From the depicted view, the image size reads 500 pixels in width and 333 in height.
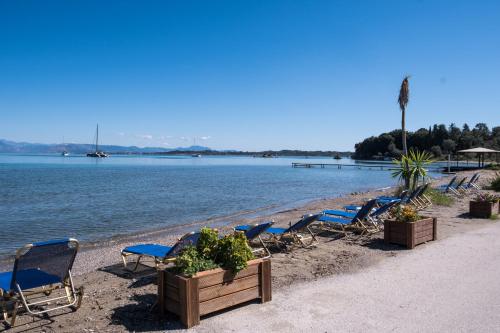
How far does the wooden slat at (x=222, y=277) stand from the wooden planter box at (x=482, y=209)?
9.15 metres

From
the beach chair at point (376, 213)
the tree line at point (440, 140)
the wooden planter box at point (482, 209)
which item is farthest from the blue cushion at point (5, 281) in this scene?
the tree line at point (440, 140)

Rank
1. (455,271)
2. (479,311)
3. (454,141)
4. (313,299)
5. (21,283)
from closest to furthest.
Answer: (21,283)
(479,311)
(313,299)
(455,271)
(454,141)

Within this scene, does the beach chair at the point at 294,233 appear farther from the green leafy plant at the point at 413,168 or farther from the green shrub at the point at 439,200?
the green leafy plant at the point at 413,168

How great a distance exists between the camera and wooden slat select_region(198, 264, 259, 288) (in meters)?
4.06

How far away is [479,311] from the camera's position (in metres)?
4.33

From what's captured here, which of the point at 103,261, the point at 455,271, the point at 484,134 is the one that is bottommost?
the point at 103,261

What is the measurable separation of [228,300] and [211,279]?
347 millimetres

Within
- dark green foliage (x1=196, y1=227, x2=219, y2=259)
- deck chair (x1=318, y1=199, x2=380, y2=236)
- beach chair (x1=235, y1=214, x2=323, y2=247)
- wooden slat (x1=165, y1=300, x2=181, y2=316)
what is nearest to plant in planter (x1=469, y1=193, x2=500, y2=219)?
deck chair (x1=318, y1=199, x2=380, y2=236)

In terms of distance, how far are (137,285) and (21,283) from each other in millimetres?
1743

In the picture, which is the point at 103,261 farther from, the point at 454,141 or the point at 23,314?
the point at 454,141

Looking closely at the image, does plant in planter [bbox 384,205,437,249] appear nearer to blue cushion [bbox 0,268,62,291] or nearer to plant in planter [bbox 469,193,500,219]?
plant in planter [bbox 469,193,500,219]

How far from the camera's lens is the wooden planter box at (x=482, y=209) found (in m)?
11.1

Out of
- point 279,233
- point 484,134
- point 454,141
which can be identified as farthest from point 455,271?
point 484,134

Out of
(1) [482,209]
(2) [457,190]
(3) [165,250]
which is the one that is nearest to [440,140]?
(2) [457,190]
